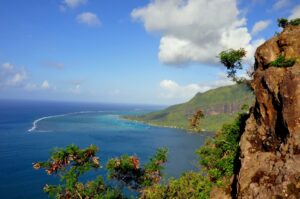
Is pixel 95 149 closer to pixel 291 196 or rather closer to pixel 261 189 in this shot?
pixel 261 189

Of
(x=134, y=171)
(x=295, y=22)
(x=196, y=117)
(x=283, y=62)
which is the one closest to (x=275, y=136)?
(x=283, y=62)

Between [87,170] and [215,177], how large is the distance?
19500 millimetres

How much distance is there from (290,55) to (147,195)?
26.9 metres

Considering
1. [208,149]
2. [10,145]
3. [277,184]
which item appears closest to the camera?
[277,184]

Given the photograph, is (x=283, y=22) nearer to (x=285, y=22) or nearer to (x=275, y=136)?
(x=285, y=22)

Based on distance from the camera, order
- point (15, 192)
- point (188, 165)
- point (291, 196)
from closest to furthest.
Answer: point (291, 196) < point (15, 192) < point (188, 165)

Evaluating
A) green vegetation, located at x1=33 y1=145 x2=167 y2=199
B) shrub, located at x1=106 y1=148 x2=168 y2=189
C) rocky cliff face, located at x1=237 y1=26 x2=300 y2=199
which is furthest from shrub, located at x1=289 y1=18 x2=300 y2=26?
shrub, located at x1=106 y1=148 x2=168 y2=189

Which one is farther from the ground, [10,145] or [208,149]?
[208,149]

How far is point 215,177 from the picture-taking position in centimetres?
5016

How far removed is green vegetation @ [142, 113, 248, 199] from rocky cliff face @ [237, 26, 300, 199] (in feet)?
20.3

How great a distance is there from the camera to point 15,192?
110312 mm

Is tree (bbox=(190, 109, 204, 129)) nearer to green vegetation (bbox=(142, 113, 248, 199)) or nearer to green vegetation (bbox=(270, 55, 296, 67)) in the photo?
green vegetation (bbox=(142, 113, 248, 199))

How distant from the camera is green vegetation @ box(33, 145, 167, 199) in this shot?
41.7m

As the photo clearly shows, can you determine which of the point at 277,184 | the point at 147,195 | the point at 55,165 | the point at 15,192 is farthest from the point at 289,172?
the point at 15,192
